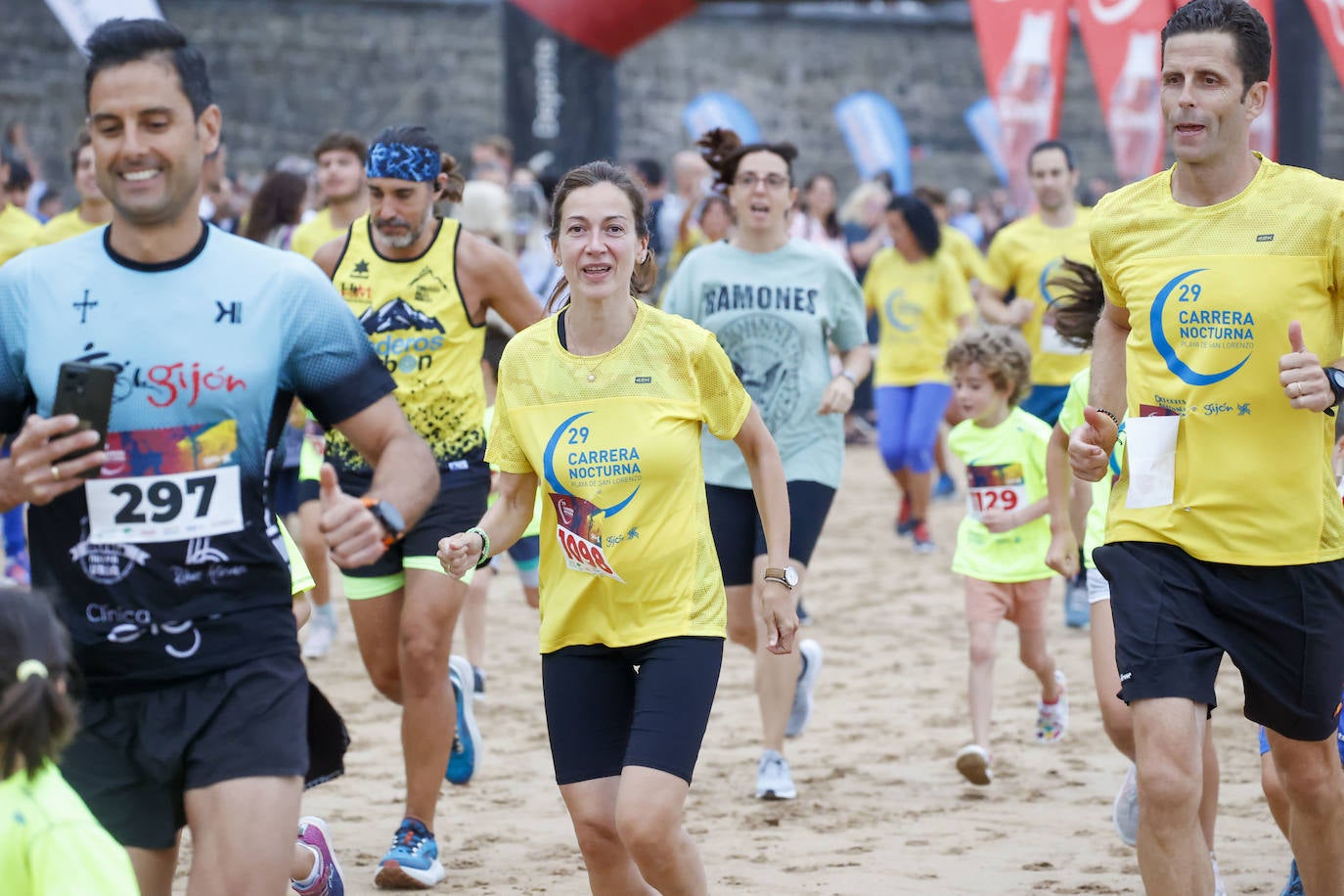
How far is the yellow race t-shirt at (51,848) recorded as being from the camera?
2555 millimetres

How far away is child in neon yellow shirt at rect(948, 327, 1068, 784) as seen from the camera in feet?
21.8

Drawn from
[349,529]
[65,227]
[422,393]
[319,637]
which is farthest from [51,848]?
[65,227]

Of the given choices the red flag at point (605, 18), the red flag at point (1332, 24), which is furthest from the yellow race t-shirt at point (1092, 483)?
the red flag at point (605, 18)

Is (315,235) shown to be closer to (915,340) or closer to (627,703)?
(915,340)

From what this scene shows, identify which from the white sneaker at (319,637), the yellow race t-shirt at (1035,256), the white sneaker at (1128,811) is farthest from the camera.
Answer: the yellow race t-shirt at (1035,256)

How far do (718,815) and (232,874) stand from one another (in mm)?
3273

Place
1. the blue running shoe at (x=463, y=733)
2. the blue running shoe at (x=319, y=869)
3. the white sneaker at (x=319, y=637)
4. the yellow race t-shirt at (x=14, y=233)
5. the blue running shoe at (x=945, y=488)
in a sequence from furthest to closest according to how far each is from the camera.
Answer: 1. the blue running shoe at (x=945, y=488)
2. the white sneaker at (x=319, y=637)
3. the yellow race t-shirt at (x=14, y=233)
4. the blue running shoe at (x=463, y=733)
5. the blue running shoe at (x=319, y=869)

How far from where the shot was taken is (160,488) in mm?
3203

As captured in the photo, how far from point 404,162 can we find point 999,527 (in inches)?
101

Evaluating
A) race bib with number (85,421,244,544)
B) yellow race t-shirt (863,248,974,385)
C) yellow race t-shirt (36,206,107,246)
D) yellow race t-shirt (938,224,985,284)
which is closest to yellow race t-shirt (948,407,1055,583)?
race bib with number (85,421,244,544)

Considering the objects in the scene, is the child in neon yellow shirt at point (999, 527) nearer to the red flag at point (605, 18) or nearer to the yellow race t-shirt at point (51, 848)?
the yellow race t-shirt at point (51, 848)

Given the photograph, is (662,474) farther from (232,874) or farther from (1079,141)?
(1079,141)

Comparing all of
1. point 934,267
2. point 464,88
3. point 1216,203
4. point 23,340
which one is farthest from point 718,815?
point 464,88

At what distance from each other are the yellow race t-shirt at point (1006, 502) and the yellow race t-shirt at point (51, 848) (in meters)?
4.49
